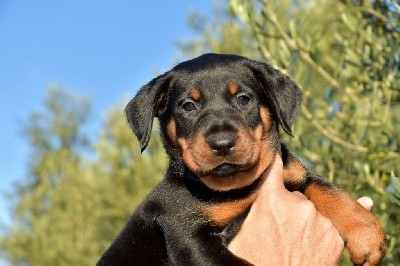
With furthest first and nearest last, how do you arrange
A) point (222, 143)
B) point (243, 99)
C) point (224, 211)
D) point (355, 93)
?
point (355, 93), point (243, 99), point (224, 211), point (222, 143)

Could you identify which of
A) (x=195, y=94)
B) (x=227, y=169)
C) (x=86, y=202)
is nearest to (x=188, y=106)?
(x=195, y=94)

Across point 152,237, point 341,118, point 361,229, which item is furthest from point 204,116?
point 341,118

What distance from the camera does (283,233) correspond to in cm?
459

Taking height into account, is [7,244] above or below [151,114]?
below

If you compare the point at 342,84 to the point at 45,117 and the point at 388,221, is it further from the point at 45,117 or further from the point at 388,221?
the point at 45,117

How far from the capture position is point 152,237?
464 centimetres

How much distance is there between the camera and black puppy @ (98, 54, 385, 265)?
14.3ft

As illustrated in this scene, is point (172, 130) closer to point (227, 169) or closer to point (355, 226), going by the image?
point (227, 169)

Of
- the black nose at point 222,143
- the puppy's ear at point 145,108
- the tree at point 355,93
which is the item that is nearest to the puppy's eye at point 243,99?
the black nose at point 222,143

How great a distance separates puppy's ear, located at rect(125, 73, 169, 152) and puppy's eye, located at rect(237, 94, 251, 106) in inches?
22.3

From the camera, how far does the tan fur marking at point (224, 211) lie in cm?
450

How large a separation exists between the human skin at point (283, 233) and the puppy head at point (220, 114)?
0.17m

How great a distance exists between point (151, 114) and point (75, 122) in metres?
33.6

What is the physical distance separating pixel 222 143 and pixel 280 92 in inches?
25.7
